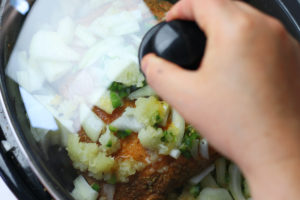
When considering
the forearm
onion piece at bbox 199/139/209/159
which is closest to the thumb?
the forearm

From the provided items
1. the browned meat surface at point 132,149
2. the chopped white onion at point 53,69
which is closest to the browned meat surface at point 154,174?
the browned meat surface at point 132,149

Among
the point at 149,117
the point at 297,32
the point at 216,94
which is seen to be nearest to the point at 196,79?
the point at 216,94

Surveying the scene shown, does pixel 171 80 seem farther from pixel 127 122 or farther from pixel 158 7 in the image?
pixel 158 7

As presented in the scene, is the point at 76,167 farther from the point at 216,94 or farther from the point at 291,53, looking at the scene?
the point at 291,53

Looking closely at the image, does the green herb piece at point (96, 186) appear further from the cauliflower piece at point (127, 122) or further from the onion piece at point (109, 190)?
the cauliflower piece at point (127, 122)

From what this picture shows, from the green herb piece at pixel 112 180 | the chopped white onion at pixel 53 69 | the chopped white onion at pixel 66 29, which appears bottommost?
the green herb piece at pixel 112 180
